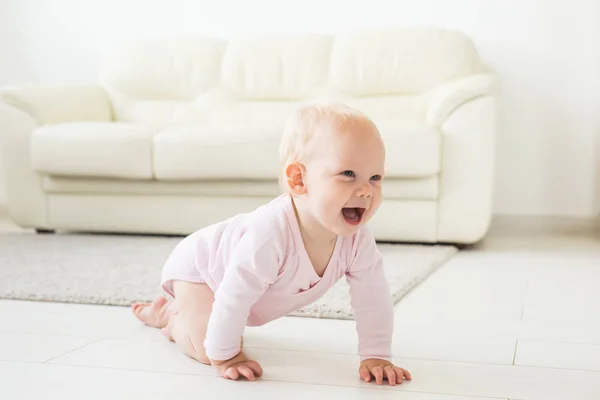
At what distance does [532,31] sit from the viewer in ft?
12.5

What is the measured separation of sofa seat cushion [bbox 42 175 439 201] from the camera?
308 cm

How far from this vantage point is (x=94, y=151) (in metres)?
3.31

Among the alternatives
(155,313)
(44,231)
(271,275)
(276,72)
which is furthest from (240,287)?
(276,72)

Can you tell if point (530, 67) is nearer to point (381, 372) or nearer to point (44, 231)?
point (44, 231)

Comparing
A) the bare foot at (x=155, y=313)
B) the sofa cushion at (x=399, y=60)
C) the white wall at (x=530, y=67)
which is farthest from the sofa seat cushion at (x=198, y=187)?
the bare foot at (x=155, y=313)

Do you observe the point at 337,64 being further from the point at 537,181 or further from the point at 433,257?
the point at 433,257

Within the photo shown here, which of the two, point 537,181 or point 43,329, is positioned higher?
point 43,329

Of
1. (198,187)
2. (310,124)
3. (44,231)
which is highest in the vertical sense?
(310,124)

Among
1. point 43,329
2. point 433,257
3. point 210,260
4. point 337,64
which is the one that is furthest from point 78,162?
point 210,260

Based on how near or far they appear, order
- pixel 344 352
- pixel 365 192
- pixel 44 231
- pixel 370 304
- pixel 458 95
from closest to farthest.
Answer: pixel 365 192
pixel 370 304
pixel 344 352
pixel 458 95
pixel 44 231

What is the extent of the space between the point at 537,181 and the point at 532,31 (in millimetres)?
675

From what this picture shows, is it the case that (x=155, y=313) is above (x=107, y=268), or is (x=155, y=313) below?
above

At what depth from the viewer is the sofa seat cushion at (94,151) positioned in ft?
10.8

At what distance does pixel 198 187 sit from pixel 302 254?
76.9 inches
